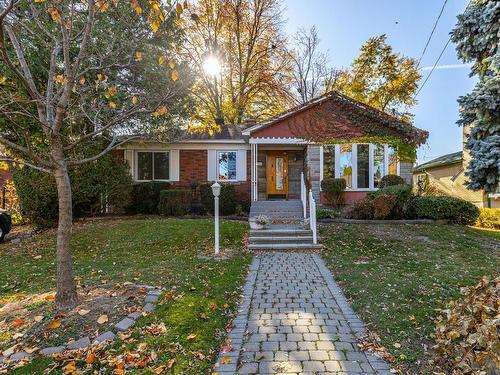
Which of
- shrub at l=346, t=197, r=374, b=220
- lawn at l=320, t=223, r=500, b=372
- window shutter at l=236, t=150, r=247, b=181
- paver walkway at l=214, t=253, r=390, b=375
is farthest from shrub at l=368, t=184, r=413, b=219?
paver walkway at l=214, t=253, r=390, b=375

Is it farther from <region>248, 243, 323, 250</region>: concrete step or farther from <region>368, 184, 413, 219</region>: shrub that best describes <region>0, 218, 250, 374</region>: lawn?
<region>368, 184, 413, 219</region>: shrub

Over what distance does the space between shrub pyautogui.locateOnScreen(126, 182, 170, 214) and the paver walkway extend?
930 cm

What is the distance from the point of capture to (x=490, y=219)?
46.1 feet

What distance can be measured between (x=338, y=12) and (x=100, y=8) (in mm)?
11083

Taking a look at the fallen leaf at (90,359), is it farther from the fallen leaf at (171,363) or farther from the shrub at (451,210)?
the shrub at (451,210)

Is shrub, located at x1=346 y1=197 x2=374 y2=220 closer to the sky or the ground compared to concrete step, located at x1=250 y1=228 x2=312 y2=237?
closer to the sky

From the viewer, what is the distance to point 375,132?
→ 13750 mm

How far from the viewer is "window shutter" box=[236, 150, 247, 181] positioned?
51.0ft

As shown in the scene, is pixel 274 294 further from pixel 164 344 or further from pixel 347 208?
pixel 347 208

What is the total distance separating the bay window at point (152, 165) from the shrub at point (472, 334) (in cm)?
1355

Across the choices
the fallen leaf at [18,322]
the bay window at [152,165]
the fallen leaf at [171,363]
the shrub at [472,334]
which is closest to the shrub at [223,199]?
the bay window at [152,165]

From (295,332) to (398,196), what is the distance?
9628 millimetres

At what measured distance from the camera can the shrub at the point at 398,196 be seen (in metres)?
12.0

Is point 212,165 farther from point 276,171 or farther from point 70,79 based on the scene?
point 70,79
